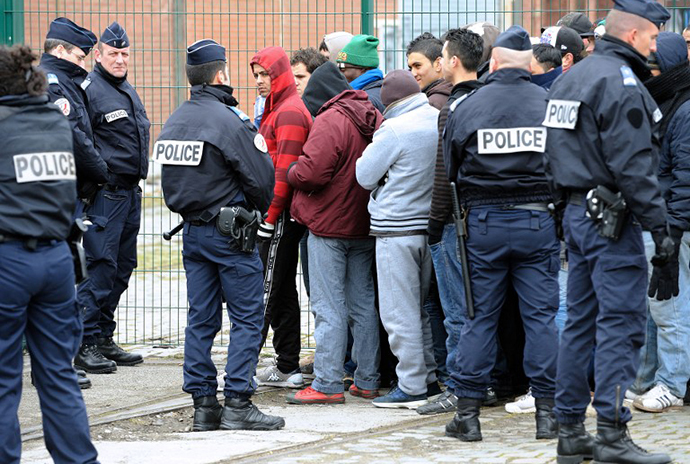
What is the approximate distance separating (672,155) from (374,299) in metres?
2.07

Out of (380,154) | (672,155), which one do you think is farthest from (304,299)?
(672,155)

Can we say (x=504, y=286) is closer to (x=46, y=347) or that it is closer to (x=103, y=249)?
(x=46, y=347)

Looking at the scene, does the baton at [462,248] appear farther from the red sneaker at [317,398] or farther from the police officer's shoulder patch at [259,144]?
the red sneaker at [317,398]

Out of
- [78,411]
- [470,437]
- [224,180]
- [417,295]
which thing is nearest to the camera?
[78,411]

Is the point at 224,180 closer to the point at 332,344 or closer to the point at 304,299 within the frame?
the point at 332,344

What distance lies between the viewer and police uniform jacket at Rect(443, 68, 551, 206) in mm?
5957

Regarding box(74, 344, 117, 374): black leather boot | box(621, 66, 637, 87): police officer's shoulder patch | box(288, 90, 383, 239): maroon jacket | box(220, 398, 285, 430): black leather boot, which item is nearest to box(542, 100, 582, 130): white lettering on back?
box(621, 66, 637, 87): police officer's shoulder patch

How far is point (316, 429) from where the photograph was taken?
646cm

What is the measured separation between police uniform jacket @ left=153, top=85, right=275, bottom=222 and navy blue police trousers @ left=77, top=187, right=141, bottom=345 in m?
1.66

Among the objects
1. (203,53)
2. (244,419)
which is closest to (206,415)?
(244,419)

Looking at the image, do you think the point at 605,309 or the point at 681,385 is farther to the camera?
the point at 681,385

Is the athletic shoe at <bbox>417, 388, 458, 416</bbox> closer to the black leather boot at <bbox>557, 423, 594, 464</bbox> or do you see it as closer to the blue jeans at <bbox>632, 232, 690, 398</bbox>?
the blue jeans at <bbox>632, 232, 690, 398</bbox>

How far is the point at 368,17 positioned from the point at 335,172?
2302mm

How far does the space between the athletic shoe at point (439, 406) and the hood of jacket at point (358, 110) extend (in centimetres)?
171
